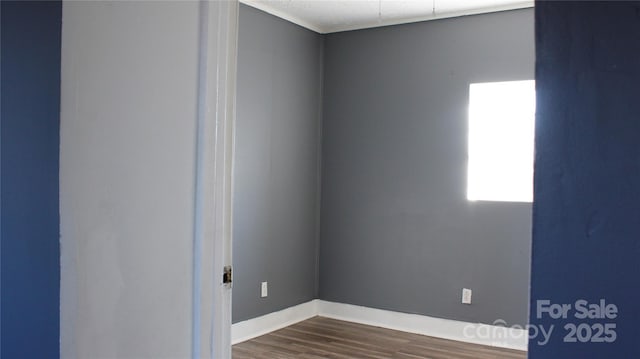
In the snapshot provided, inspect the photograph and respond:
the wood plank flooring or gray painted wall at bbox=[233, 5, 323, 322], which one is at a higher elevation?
gray painted wall at bbox=[233, 5, 323, 322]

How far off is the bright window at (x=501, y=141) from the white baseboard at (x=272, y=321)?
5.62 ft

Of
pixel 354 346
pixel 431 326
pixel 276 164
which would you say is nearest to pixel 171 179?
pixel 354 346

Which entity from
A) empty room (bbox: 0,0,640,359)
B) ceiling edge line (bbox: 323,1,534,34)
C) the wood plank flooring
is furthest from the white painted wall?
ceiling edge line (bbox: 323,1,534,34)

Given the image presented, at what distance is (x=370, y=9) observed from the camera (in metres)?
4.83

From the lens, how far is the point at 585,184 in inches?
46.3

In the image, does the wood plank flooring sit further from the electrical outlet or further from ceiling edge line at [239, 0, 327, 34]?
ceiling edge line at [239, 0, 327, 34]

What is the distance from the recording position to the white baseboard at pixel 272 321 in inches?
185

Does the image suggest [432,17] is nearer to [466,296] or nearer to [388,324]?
[466,296]

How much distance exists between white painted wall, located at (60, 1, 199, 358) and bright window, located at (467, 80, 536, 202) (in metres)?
3.33

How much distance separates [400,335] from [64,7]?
377 cm

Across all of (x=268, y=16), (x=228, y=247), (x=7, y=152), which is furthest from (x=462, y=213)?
(x=7, y=152)

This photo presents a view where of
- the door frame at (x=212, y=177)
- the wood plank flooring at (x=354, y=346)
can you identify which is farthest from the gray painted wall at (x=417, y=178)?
the door frame at (x=212, y=177)

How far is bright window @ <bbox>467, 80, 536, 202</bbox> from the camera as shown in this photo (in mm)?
4617

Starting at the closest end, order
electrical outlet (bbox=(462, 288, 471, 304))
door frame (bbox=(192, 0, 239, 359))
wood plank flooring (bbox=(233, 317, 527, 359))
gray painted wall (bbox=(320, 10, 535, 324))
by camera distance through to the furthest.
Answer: door frame (bbox=(192, 0, 239, 359)) → wood plank flooring (bbox=(233, 317, 527, 359)) → gray painted wall (bbox=(320, 10, 535, 324)) → electrical outlet (bbox=(462, 288, 471, 304))
